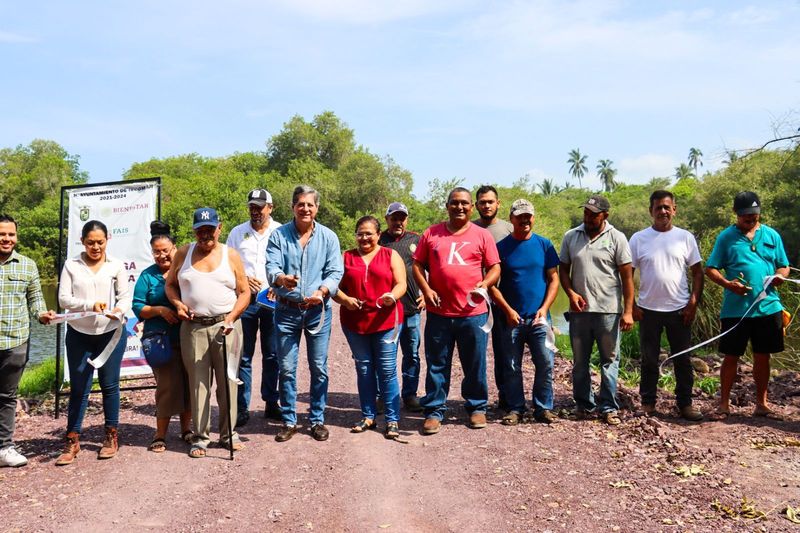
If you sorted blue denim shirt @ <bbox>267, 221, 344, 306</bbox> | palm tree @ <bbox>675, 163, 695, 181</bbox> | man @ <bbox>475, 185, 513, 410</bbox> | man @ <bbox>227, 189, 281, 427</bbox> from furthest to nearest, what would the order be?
palm tree @ <bbox>675, 163, 695, 181</bbox>, man @ <bbox>475, 185, 513, 410</bbox>, man @ <bbox>227, 189, 281, 427</bbox>, blue denim shirt @ <bbox>267, 221, 344, 306</bbox>

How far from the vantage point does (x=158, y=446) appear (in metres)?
5.56

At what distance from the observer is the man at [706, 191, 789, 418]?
6098mm

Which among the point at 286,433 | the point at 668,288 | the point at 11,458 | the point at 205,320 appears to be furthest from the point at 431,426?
the point at 11,458

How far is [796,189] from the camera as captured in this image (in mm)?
26016

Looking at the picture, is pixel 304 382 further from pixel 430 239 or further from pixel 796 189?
pixel 796 189

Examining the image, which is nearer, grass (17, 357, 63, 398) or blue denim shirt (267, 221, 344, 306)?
blue denim shirt (267, 221, 344, 306)

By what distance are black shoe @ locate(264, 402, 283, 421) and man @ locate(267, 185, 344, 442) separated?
2.05ft

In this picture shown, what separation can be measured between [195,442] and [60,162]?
64.5 metres

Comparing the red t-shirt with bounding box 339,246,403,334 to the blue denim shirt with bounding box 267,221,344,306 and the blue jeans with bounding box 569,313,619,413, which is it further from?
the blue jeans with bounding box 569,313,619,413

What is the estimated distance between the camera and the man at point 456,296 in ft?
19.5

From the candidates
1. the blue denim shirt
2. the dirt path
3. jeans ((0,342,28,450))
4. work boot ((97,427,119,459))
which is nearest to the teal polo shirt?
the dirt path

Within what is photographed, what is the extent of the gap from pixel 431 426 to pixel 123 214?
4212mm

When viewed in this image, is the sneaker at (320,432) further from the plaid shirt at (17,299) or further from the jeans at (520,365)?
the plaid shirt at (17,299)

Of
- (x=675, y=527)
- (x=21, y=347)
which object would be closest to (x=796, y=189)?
(x=675, y=527)
